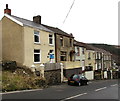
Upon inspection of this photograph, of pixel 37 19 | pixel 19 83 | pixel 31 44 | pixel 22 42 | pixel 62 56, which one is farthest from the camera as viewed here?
pixel 62 56

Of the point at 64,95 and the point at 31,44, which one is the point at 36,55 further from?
the point at 64,95

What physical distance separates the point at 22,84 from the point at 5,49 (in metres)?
9.09

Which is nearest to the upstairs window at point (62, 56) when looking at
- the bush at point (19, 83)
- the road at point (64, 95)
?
the bush at point (19, 83)

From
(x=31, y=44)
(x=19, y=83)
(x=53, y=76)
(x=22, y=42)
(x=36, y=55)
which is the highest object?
(x=22, y=42)

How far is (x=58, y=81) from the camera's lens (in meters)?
23.3

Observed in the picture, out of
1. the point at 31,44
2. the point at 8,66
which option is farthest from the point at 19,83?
the point at 31,44

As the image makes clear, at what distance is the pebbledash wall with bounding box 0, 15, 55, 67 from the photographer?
22.0 metres

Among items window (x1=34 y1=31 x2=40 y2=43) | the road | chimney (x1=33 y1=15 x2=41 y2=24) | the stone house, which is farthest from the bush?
chimney (x1=33 y1=15 x2=41 y2=24)

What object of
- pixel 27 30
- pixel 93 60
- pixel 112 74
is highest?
pixel 27 30

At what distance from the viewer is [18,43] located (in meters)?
22.4

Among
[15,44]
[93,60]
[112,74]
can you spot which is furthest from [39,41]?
[112,74]

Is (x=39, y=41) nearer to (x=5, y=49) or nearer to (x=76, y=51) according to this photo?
(x=5, y=49)

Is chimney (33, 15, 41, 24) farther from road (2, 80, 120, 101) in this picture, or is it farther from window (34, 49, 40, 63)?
road (2, 80, 120, 101)

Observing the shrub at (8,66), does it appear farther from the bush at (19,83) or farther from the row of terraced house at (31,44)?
the row of terraced house at (31,44)
